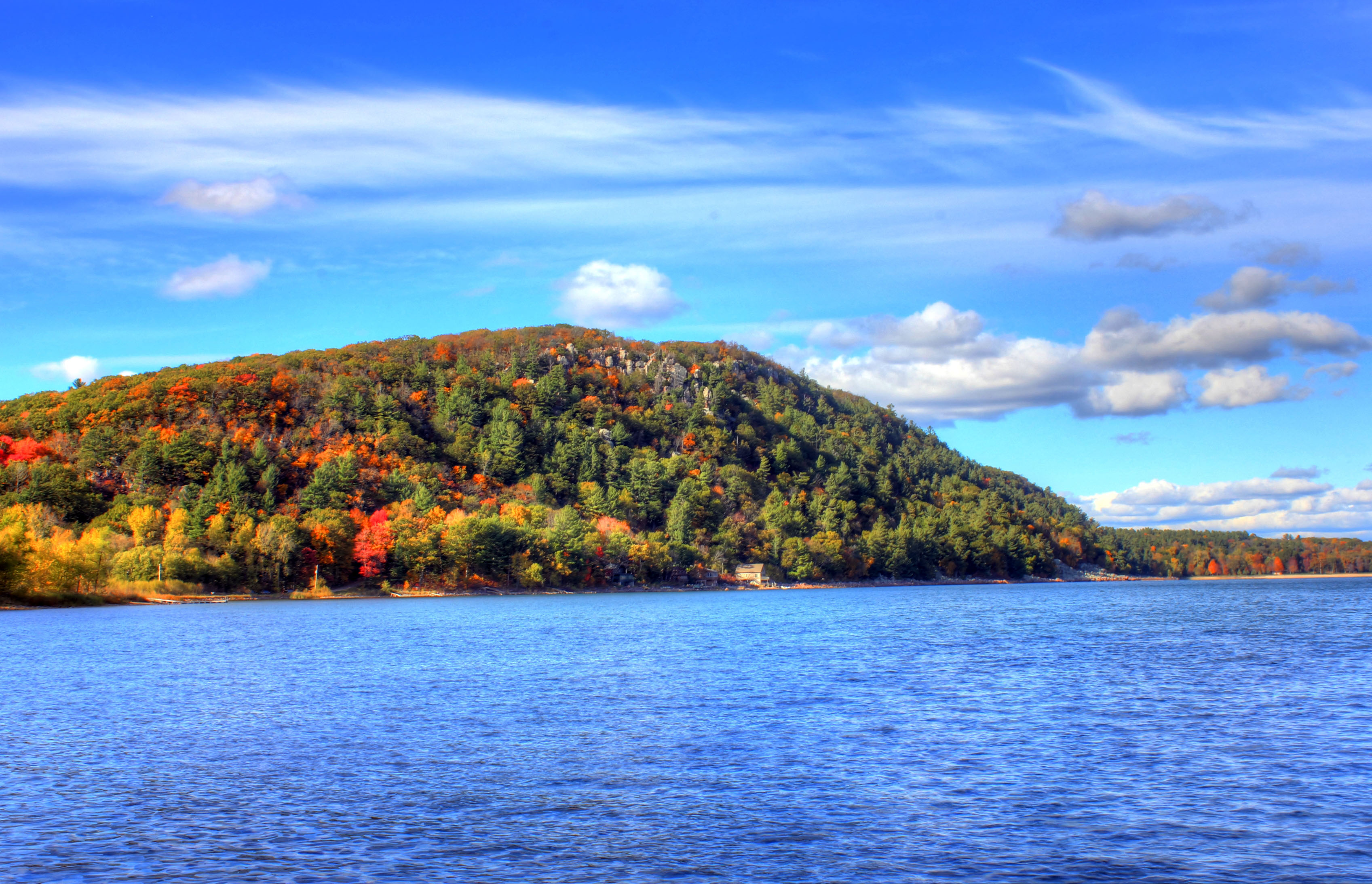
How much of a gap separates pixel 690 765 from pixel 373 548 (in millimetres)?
135067

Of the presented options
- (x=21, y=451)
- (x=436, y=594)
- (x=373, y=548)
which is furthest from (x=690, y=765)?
(x=21, y=451)

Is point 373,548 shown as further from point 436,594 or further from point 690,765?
point 690,765

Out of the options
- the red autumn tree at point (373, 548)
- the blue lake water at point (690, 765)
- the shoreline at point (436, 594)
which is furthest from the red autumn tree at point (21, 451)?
the blue lake water at point (690, 765)

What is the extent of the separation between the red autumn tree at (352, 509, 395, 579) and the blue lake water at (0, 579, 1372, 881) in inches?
3801

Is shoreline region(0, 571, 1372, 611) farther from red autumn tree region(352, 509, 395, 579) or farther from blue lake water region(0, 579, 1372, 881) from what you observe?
blue lake water region(0, 579, 1372, 881)

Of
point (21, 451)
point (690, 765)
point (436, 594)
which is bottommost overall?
point (436, 594)

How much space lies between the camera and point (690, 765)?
2456 cm

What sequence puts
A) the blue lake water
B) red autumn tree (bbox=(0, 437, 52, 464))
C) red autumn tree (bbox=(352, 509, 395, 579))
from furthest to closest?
red autumn tree (bbox=(0, 437, 52, 464)) → red autumn tree (bbox=(352, 509, 395, 579)) → the blue lake water

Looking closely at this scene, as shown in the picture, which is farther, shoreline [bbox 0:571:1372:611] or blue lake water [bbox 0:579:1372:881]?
shoreline [bbox 0:571:1372:611]

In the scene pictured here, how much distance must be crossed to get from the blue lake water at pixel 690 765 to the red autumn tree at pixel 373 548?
96.5 metres

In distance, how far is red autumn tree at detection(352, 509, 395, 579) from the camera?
493 feet

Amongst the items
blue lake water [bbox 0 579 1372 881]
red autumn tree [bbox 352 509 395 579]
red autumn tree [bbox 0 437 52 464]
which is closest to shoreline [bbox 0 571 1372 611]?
red autumn tree [bbox 352 509 395 579]

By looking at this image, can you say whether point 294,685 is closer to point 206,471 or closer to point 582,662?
point 582,662

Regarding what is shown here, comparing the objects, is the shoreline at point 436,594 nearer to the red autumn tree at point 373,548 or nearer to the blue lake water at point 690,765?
the red autumn tree at point 373,548
